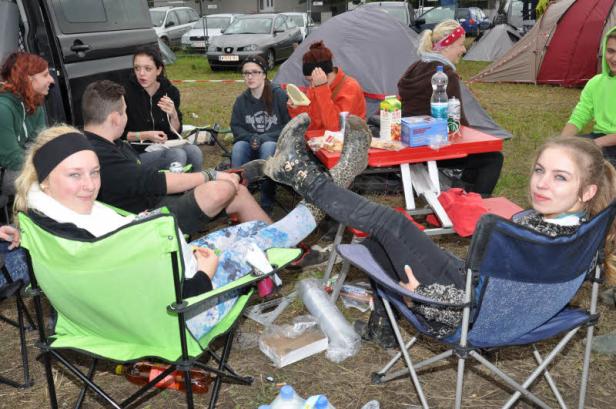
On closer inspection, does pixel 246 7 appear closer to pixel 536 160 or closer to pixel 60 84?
pixel 60 84

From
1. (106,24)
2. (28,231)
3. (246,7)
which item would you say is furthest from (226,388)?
(246,7)

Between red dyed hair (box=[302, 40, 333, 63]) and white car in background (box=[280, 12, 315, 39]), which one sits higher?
red dyed hair (box=[302, 40, 333, 63])

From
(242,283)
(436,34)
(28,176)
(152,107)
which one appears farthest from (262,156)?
(242,283)

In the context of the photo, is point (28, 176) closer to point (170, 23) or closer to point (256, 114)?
point (256, 114)

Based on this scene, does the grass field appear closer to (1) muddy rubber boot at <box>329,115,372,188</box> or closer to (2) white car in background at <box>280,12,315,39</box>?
(1) muddy rubber boot at <box>329,115,372,188</box>

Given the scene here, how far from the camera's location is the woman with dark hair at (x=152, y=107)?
462 cm

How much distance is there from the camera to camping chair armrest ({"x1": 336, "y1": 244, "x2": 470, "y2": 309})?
205cm

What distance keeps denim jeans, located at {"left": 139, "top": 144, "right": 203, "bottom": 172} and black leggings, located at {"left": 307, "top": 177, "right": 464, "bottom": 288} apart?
6.47ft

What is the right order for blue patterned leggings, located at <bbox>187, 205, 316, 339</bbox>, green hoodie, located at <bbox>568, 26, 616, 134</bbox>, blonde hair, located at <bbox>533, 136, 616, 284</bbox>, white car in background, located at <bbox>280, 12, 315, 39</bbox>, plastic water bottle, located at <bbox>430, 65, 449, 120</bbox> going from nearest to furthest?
blonde hair, located at <bbox>533, 136, 616, 284</bbox> → blue patterned leggings, located at <bbox>187, 205, 316, 339</bbox> → plastic water bottle, located at <bbox>430, 65, 449, 120</bbox> → green hoodie, located at <bbox>568, 26, 616, 134</bbox> → white car in background, located at <bbox>280, 12, 315, 39</bbox>

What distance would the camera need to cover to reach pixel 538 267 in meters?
1.94

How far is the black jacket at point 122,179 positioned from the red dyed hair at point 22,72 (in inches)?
43.3

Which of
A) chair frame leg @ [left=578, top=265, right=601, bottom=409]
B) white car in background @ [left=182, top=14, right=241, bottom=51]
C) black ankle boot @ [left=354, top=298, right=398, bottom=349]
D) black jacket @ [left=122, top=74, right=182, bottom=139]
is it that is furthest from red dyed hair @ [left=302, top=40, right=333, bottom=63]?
white car in background @ [left=182, top=14, right=241, bottom=51]

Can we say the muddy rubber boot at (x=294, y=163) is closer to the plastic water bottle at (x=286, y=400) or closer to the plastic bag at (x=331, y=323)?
the plastic bag at (x=331, y=323)

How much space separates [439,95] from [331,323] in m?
1.77
